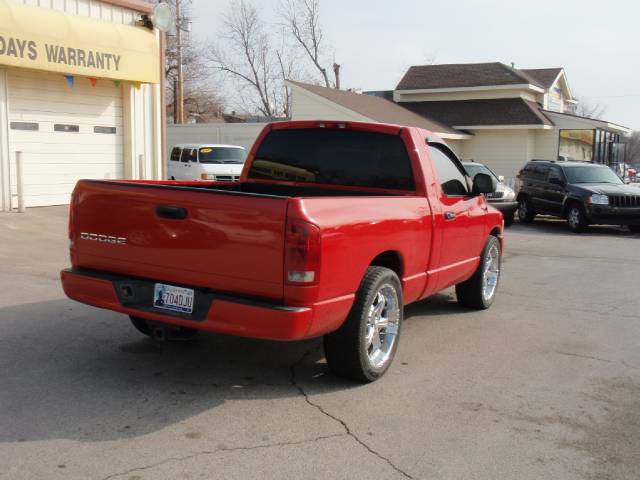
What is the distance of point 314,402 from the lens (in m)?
4.61

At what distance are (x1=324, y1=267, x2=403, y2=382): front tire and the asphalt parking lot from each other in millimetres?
155

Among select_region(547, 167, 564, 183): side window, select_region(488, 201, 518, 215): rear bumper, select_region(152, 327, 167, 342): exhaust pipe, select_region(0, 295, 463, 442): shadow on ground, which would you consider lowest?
select_region(0, 295, 463, 442): shadow on ground

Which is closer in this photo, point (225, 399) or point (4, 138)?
point (225, 399)

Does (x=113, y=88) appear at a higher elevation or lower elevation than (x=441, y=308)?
higher

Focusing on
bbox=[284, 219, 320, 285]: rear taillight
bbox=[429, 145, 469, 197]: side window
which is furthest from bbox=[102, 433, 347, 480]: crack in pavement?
bbox=[429, 145, 469, 197]: side window

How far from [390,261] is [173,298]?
1.70 metres

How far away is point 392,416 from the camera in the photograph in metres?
4.41

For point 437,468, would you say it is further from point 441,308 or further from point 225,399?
point 441,308

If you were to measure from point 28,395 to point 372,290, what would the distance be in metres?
2.37

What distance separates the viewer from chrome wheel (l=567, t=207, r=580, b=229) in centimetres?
1645

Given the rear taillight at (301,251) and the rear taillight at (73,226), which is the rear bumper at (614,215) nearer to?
the rear taillight at (301,251)

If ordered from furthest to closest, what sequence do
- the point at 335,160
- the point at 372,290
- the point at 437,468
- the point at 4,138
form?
the point at 4,138 → the point at 335,160 → the point at 372,290 → the point at 437,468

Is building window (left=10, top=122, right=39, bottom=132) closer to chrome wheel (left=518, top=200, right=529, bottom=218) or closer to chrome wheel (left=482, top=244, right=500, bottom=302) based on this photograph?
chrome wheel (left=482, top=244, right=500, bottom=302)

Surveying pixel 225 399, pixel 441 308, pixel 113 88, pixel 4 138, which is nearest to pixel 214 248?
pixel 225 399
